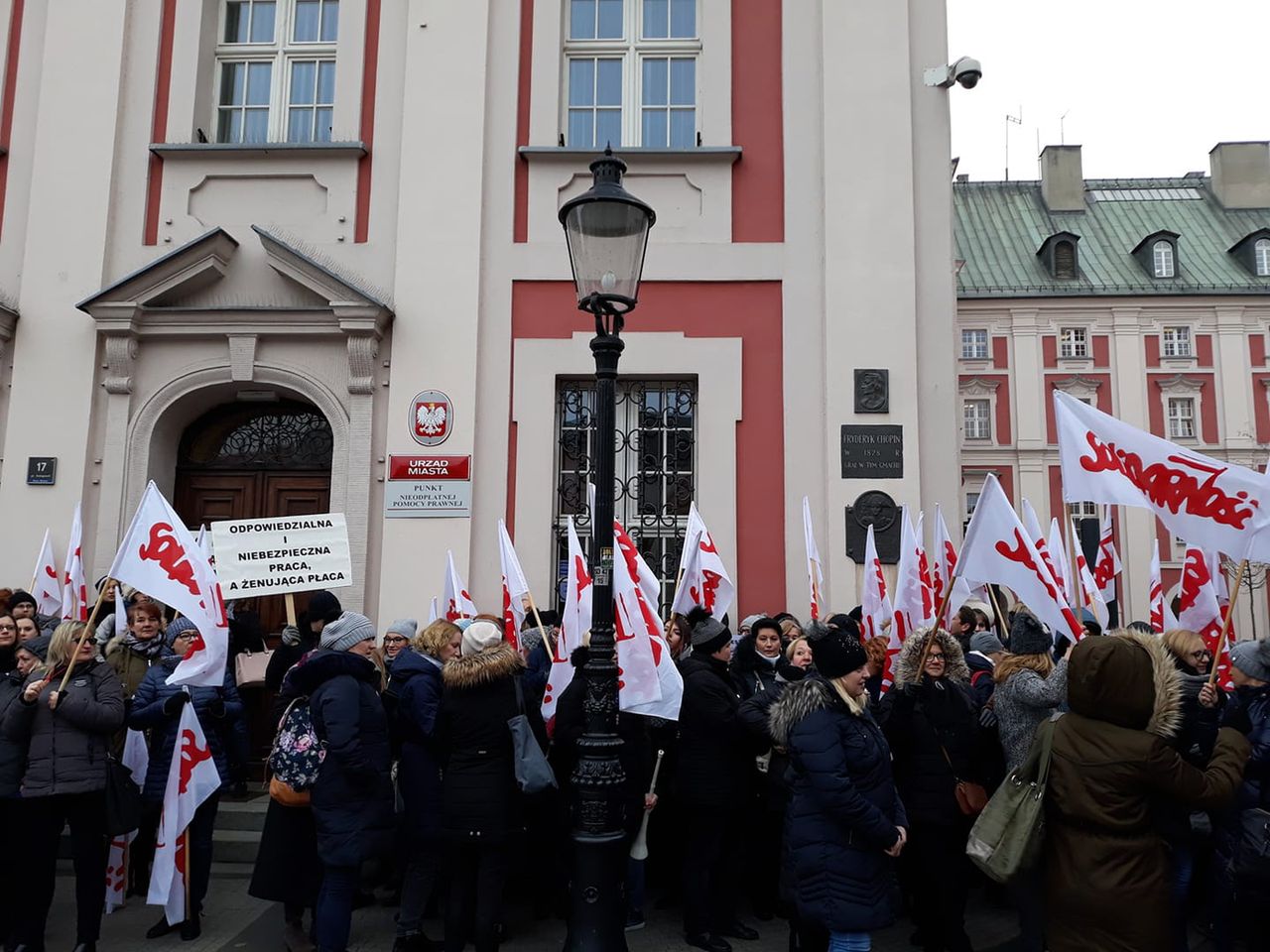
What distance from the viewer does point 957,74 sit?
9844 mm

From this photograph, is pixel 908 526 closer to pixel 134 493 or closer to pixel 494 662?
pixel 494 662

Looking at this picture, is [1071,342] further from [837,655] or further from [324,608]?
[837,655]

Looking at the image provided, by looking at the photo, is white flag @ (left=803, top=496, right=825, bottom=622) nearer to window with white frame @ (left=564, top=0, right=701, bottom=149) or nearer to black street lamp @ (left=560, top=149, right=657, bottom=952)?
black street lamp @ (left=560, top=149, right=657, bottom=952)

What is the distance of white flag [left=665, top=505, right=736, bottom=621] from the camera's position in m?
7.35

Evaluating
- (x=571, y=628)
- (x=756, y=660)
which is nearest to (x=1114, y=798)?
(x=756, y=660)

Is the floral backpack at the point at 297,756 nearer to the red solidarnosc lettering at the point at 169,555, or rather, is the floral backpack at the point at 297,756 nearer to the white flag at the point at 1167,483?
the red solidarnosc lettering at the point at 169,555

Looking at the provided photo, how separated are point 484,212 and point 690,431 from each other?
2916mm

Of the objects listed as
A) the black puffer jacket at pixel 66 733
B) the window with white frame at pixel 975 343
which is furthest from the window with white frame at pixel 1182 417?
the black puffer jacket at pixel 66 733

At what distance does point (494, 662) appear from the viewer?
17.4ft

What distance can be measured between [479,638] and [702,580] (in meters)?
2.41

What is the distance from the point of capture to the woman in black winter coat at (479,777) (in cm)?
527

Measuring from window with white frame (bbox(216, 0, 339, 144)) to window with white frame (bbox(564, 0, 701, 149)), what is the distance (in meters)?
2.53

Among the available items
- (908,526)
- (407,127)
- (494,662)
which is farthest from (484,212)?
(494,662)

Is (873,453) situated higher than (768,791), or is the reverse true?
(873,453)
